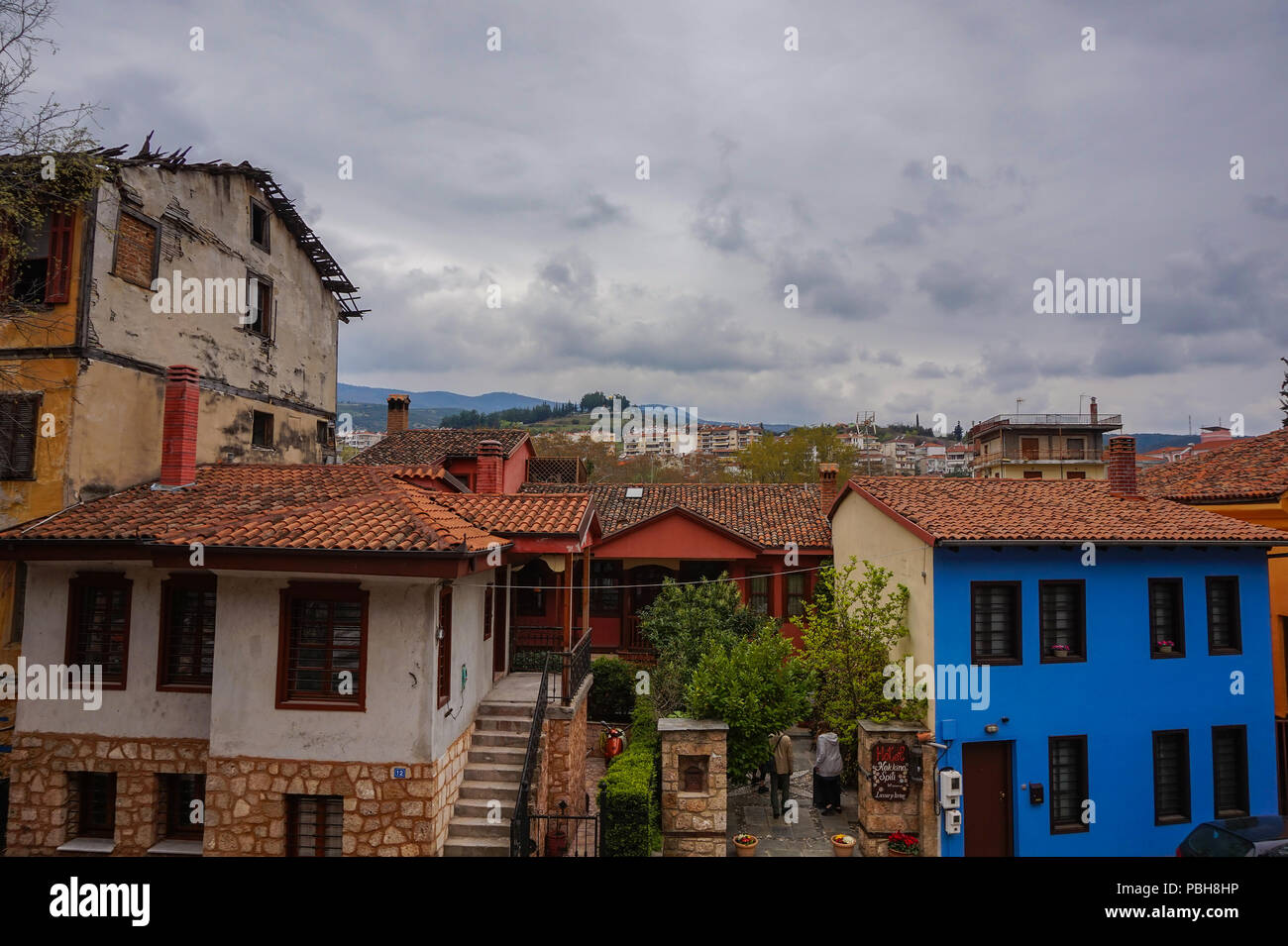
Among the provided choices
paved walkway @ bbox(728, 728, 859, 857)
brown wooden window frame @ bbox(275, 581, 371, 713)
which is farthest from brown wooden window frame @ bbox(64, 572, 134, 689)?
paved walkway @ bbox(728, 728, 859, 857)

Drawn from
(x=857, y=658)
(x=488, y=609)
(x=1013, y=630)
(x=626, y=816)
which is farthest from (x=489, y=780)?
(x=1013, y=630)

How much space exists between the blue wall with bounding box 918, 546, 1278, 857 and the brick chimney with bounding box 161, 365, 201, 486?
1384 centimetres

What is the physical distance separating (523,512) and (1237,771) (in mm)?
14987

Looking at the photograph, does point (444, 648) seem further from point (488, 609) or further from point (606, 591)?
point (606, 591)

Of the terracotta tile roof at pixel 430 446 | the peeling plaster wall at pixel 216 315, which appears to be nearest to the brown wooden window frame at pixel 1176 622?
the terracotta tile roof at pixel 430 446

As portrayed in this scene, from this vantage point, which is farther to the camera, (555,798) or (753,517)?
(753,517)

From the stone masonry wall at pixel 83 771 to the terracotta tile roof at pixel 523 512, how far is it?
212 inches

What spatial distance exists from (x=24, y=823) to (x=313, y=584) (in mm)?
6086

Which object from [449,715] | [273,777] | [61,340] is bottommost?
[273,777]

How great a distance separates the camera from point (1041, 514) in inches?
555

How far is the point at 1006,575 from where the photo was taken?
13.2 m

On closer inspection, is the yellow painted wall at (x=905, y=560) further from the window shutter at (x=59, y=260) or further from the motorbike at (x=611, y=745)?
the window shutter at (x=59, y=260)
